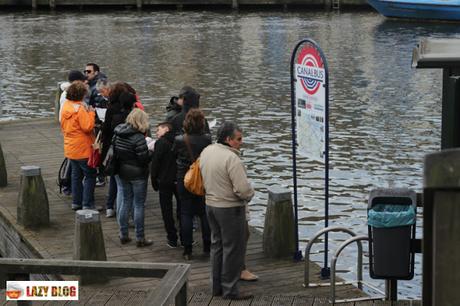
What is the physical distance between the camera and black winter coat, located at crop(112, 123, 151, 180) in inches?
351

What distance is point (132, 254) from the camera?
9055mm

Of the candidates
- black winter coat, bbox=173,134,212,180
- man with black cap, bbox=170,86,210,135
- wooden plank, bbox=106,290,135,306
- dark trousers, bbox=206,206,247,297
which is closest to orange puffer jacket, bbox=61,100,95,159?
man with black cap, bbox=170,86,210,135

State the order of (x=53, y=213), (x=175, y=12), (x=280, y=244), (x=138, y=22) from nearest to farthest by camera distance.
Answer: (x=280, y=244), (x=53, y=213), (x=138, y=22), (x=175, y=12)

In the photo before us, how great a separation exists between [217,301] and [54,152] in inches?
275

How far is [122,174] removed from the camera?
9.05 m

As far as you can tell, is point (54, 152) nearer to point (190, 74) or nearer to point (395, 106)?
point (395, 106)

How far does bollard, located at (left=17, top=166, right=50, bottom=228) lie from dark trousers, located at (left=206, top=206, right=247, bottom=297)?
281cm

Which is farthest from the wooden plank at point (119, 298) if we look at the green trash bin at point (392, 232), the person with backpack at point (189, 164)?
the green trash bin at point (392, 232)

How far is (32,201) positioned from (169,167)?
6.12 ft

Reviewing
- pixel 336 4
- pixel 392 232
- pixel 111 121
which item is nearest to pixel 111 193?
pixel 111 121

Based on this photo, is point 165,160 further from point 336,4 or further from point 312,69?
point 336,4

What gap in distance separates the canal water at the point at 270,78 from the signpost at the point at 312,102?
246 cm

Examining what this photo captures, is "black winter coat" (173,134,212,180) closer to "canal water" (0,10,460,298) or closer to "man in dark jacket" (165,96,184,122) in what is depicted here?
"man in dark jacket" (165,96,184,122)

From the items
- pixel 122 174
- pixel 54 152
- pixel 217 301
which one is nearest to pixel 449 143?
pixel 217 301
